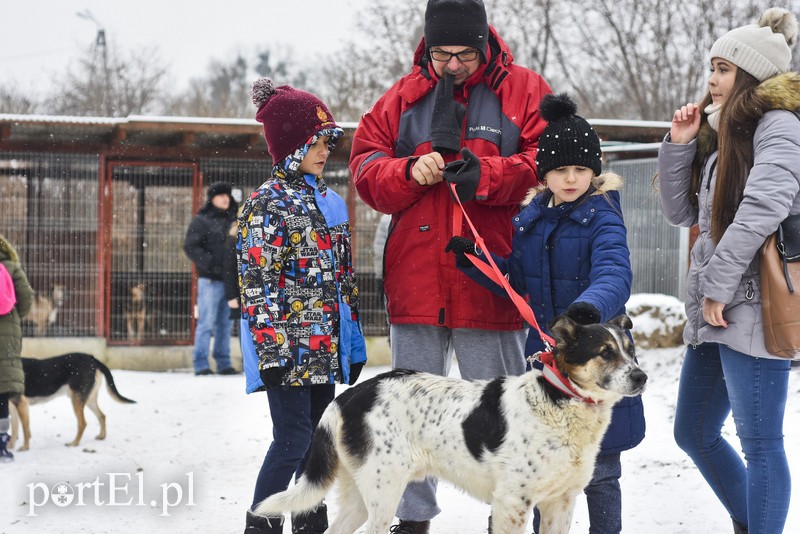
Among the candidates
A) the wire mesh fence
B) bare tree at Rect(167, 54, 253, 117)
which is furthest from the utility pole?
the wire mesh fence

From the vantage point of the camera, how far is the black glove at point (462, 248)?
139 inches

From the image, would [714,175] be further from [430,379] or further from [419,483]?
[419,483]

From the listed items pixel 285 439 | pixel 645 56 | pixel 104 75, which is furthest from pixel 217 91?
pixel 285 439

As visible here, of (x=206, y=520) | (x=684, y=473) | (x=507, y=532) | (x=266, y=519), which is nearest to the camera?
(x=507, y=532)

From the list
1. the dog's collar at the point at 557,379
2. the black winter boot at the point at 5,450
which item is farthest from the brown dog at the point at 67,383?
the dog's collar at the point at 557,379

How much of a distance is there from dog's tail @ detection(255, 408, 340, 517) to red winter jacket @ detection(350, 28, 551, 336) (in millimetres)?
643

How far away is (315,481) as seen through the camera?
11.5 feet

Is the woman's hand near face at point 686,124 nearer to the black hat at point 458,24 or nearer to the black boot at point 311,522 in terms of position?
the black hat at point 458,24

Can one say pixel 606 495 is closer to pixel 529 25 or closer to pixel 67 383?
pixel 67 383

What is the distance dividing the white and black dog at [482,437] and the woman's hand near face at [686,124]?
0.91 metres

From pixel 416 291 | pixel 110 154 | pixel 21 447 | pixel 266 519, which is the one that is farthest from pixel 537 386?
pixel 110 154

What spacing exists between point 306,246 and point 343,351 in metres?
0.50

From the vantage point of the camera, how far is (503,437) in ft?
10.5

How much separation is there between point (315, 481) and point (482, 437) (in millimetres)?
735
